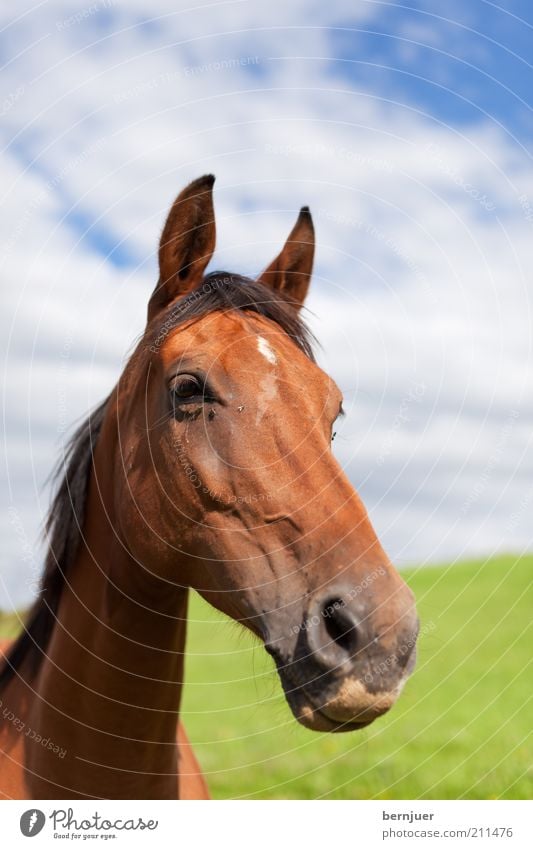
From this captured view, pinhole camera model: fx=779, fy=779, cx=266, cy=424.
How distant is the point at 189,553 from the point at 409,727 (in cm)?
1344

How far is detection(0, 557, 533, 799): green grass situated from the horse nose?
543 millimetres

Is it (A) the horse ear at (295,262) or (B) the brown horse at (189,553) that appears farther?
(A) the horse ear at (295,262)

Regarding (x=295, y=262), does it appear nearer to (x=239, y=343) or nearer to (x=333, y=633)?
(x=239, y=343)

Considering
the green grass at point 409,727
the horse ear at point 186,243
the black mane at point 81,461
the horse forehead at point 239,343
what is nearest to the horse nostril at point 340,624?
the green grass at point 409,727

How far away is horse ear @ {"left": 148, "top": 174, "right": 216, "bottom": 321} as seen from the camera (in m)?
4.19

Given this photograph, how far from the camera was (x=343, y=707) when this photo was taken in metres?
2.89

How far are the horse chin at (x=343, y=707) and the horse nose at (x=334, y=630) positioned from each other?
103mm

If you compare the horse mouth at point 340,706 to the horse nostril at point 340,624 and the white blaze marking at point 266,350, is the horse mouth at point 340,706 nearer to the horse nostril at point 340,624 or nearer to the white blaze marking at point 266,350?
the horse nostril at point 340,624

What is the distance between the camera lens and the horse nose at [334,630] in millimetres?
2863

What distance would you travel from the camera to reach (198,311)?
396cm

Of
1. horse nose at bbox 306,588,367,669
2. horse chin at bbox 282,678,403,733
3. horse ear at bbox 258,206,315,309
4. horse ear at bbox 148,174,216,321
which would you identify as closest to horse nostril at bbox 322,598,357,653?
horse nose at bbox 306,588,367,669

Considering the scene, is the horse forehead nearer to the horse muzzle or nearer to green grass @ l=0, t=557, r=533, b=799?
the horse muzzle
